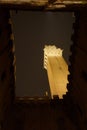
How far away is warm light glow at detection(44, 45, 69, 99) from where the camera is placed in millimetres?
15016

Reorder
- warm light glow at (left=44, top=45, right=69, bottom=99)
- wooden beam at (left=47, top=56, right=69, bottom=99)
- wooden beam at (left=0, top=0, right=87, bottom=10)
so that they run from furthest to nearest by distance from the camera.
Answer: warm light glow at (left=44, top=45, right=69, bottom=99)
wooden beam at (left=47, top=56, right=69, bottom=99)
wooden beam at (left=0, top=0, right=87, bottom=10)

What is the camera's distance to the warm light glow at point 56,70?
49.3ft

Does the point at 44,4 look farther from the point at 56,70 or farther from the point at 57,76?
the point at 56,70

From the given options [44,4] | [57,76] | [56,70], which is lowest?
[44,4]

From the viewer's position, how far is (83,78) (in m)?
5.35

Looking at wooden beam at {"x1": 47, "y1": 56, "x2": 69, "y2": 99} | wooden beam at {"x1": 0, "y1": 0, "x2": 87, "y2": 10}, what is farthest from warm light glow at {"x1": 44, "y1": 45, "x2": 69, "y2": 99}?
wooden beam at {"x1": 0, "y1": 0, "x2": 87, "y2": 10}

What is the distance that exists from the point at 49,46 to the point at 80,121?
2186cm

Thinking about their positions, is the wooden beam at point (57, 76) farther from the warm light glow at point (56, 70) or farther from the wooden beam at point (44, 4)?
the wooden beam at point (44, 4)

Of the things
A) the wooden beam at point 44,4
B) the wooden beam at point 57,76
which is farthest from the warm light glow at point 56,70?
the wooden beam at point 44,4

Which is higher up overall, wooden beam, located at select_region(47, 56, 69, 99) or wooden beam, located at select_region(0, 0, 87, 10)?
wooden beam, located at select_region(47, 56, 69, 99)

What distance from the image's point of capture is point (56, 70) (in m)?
20.6

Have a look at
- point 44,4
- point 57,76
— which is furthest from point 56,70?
point 44,4

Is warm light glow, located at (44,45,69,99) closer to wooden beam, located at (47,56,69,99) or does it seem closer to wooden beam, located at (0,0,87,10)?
wooden beam, located at (47,56,69,99)

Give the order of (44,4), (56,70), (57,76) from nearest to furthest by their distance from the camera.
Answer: (44,4) < (57,76) < (56,70)
